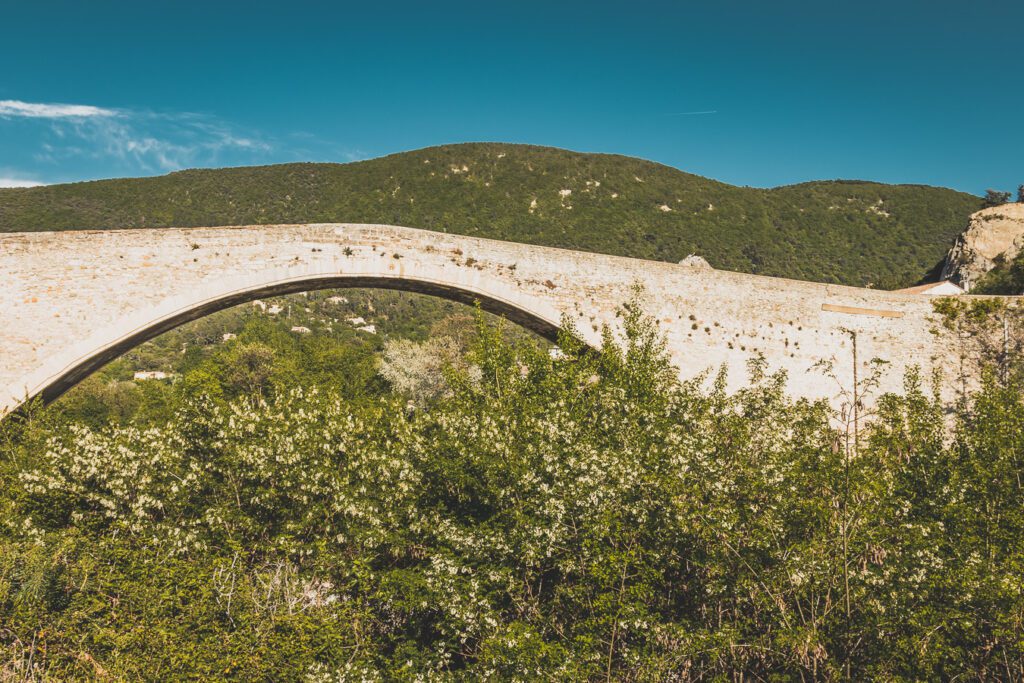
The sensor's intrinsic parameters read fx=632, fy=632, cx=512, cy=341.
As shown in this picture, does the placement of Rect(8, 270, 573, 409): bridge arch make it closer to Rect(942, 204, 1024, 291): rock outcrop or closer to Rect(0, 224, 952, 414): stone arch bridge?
Rect(0, 224, 952, 414): stone arch bridge

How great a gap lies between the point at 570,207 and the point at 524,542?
56585mm

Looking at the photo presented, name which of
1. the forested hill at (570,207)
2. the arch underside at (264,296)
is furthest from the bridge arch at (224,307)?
the forested hill at (570,207)

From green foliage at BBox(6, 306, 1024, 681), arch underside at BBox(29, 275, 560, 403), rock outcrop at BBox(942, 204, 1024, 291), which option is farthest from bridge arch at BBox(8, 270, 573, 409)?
rock outcrop at BBox(942, 204, 1024, 291)

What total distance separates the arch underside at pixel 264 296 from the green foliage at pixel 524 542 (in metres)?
2.78

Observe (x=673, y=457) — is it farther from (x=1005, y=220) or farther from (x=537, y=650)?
(x=1005, y=220)

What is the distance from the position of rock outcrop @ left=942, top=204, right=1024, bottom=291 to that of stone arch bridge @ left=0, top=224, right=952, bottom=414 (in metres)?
17.6

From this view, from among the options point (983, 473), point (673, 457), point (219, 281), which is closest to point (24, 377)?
point (219, 281)

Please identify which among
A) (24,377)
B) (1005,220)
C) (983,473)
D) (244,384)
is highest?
(1005,220)

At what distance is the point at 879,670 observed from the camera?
528 cm

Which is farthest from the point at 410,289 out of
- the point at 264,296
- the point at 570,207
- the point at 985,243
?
the point at 570,207

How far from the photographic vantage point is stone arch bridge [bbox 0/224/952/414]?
1175 centimetres

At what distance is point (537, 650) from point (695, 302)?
436 inches

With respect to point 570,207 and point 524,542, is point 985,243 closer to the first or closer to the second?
point 524,542

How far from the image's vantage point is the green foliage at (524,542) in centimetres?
574
